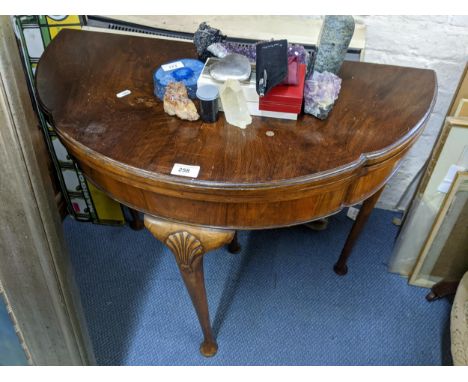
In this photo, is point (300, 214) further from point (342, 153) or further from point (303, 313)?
point (303, 313)

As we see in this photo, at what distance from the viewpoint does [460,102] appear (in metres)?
1.26

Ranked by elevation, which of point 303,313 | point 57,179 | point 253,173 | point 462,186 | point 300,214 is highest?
point 253,173

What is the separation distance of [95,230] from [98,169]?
2.73ft

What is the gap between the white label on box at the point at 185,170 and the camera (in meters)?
0.84

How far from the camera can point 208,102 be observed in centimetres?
91

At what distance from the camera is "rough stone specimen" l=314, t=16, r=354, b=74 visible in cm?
95

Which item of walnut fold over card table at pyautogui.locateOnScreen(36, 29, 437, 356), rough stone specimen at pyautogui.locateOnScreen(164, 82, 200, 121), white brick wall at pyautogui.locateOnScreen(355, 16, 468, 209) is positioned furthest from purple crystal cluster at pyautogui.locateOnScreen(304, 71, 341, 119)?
white brick wall at pyautogui.locateOnScreen(355, 16, 468, 209)

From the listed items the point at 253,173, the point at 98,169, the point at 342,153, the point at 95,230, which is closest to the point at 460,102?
the point at 342,153

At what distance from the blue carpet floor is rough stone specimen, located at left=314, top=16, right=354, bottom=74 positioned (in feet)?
2.47

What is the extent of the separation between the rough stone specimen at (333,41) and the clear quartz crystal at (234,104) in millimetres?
212

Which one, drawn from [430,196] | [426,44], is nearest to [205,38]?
[426,44]

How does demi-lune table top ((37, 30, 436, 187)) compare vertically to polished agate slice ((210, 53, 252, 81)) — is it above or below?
below

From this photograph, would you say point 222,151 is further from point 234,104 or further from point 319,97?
point 319,97

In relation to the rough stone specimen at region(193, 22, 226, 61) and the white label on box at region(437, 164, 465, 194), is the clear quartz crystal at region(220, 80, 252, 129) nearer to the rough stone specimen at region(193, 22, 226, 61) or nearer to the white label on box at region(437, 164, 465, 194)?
the rough stone specimen at region(193, 22, 226, 61)
